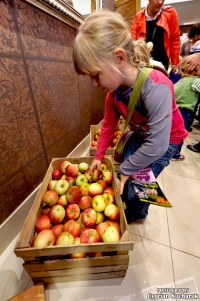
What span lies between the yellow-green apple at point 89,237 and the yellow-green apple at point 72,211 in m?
0.12

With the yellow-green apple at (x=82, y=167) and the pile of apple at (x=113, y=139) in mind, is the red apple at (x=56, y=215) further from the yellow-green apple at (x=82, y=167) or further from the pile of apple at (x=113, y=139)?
the pile of apple at (x=113, y=139)

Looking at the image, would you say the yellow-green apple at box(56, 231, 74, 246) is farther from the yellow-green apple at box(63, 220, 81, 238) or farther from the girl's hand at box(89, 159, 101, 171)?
the girl's hand at box(89, 159, 101, 171)

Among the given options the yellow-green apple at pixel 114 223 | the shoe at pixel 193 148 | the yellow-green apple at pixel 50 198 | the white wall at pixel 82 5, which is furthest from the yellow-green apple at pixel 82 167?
the white wall at pixel 82 5

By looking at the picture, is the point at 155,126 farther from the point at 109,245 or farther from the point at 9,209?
the point at 9,209

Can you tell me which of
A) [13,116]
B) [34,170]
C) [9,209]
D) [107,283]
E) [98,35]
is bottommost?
[107,283]

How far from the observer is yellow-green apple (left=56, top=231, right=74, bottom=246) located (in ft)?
1.95

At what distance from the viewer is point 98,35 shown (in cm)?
49

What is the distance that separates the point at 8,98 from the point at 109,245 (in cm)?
78

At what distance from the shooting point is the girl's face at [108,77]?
526mm

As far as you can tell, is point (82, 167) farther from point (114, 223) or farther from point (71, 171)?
point (114, 223)

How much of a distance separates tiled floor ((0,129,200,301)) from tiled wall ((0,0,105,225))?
12.6 inches

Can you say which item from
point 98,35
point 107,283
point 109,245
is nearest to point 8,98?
point 98,35

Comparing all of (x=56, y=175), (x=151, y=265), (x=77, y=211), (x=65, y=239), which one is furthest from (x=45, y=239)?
(x=151, y=265)

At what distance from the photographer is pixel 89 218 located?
0.70 metres
